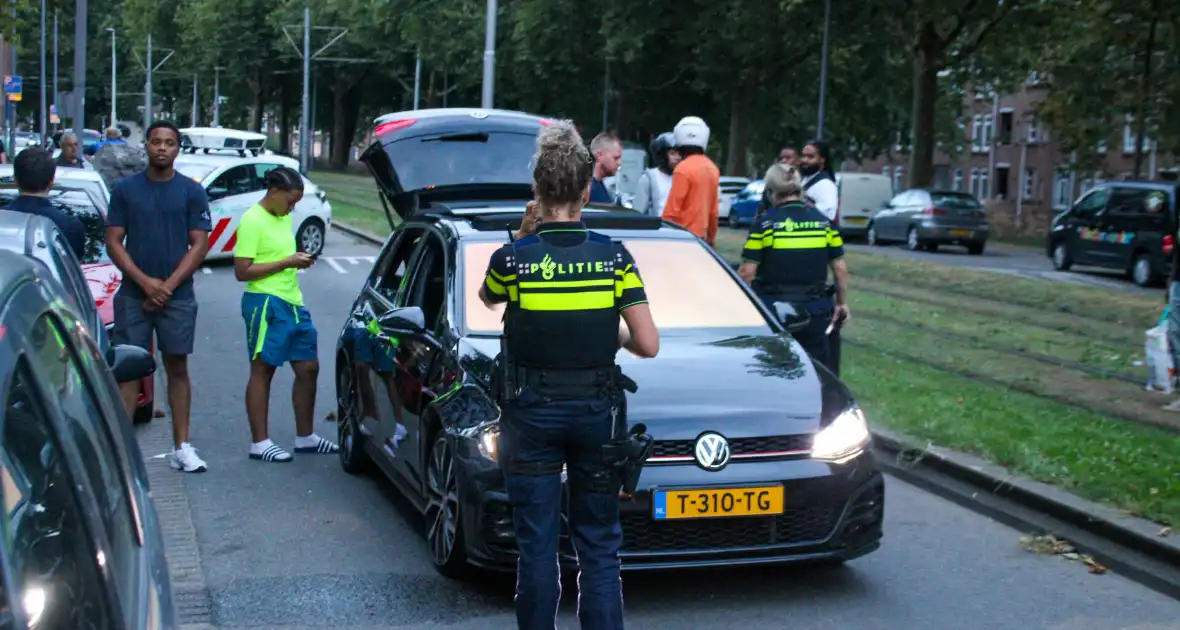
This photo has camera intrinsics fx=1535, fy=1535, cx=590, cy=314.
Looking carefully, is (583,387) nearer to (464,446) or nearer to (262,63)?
(464,446)

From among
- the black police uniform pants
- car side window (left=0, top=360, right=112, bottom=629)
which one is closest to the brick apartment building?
the black police uniform pants

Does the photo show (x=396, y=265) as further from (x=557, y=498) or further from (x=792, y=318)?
(x=557, y=498)

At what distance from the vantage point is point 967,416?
9.59m

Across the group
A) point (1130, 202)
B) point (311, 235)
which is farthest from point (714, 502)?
point (1130, 202)

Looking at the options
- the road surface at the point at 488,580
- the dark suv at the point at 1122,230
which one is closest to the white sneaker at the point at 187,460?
the road surface at the point at 488,580

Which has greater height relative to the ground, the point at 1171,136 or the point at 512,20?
the point at 512,20

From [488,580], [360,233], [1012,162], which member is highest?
[1012,162]

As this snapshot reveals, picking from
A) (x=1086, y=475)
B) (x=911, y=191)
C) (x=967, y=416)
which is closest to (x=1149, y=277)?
(x=911, y=191)

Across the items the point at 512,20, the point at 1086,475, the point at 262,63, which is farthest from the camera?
the point at 262,63

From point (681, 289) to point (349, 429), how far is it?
2226 mm

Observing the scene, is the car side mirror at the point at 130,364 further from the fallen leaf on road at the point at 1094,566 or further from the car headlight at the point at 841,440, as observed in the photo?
the fallen leaf on road at the point at 1094,566

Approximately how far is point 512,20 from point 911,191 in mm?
17926

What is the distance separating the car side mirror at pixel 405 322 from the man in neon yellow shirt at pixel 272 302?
1.67m

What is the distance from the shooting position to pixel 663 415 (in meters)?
5.76
